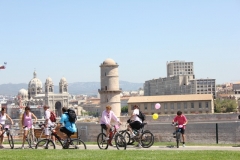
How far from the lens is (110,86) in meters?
58.8

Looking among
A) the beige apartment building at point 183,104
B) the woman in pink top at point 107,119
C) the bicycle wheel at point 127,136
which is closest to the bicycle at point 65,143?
the woman in pink top at point 107,119

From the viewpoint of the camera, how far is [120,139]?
1686 centimetres

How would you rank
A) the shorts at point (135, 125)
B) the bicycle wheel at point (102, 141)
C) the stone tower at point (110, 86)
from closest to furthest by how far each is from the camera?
the bicycle wheel at point (102, 141)
the shorts at point (135, 125)
the stone tower at point (110, 86)

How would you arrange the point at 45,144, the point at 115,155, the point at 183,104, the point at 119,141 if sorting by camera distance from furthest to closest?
the point at 183,104
the point at 119,141
the point at 45,144
the point at 115,155

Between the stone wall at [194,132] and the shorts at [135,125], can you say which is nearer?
the shorts at [135,125]

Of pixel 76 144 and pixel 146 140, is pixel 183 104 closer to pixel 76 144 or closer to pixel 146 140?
pixel 146 140

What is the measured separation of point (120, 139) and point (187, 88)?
170 m

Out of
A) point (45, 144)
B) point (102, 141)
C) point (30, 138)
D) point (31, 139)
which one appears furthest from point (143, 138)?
point (31, 139)

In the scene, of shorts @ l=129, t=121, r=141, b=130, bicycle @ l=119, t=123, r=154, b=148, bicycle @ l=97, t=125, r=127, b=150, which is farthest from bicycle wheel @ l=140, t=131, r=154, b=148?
bicycle @ l=97, t=125, r=127, b=150

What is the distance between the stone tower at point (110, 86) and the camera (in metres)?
58.7

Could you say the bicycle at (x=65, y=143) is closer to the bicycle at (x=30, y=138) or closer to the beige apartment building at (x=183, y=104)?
the bicycle at (x=30, y=138)

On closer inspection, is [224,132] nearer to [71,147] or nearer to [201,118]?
[71,147]

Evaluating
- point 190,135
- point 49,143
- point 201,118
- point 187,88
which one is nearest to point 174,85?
point 187,88

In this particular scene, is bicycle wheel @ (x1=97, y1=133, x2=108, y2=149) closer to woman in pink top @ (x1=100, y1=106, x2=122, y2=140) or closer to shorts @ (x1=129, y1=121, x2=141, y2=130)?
woman in pink top @ (x1=100, y1=106, x2=122, y2=140)
